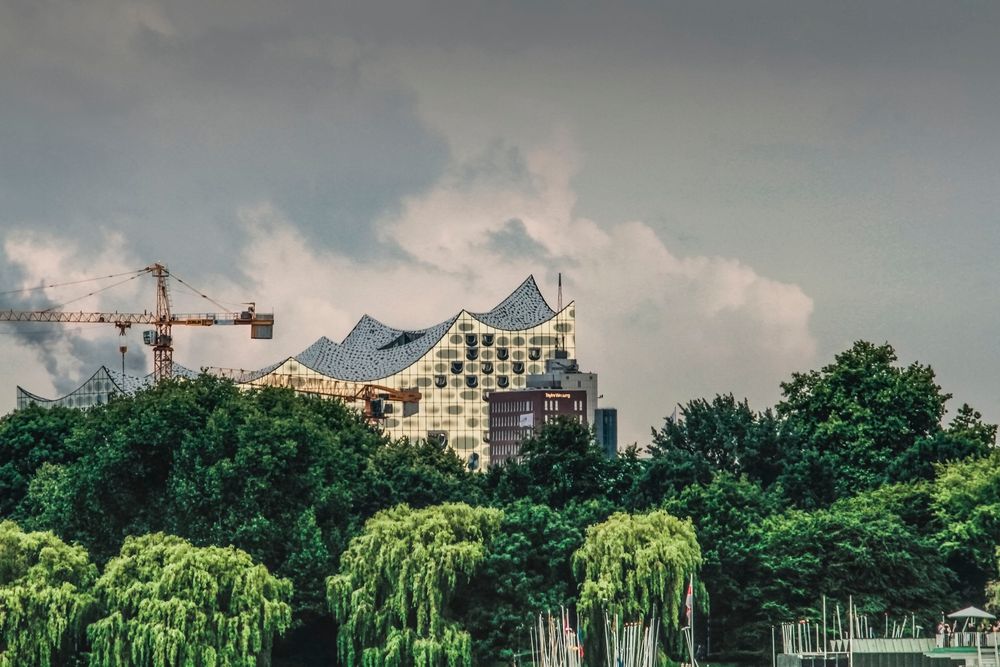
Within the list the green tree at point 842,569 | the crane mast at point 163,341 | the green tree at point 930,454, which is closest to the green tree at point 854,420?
the green tree at point 930,454

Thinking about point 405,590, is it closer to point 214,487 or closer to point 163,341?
point 214,487

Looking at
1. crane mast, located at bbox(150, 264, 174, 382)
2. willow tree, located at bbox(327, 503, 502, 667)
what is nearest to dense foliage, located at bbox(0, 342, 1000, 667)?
willow tree, located at bbox(327, 503, 502, 667)

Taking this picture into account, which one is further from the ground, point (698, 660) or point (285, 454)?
point (285, 454)

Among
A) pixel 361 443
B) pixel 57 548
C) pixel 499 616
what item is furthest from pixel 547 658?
pixel 361 443

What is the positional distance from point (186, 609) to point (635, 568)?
13971 millimetres

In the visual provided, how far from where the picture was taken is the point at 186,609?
67.5 metres

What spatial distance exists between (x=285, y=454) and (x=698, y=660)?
14.9 m

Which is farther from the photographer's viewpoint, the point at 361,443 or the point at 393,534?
the point at 361,443

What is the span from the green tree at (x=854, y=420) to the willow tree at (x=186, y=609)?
84.9ft

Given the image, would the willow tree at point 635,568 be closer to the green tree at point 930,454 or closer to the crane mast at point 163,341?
the green tree at point 930,454

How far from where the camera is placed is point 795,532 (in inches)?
2972

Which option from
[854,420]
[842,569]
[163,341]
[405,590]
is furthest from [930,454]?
[163,341]

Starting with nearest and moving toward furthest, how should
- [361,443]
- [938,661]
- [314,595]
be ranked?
1. [938,661]
2. [314,595]
3. [361,443]

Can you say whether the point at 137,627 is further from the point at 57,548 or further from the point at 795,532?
the point at 795,532
